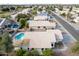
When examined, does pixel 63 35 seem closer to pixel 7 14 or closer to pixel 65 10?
pixel 65 10

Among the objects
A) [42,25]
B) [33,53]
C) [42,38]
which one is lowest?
[33,53]

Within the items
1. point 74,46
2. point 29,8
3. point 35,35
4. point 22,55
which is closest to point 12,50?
point 22,55

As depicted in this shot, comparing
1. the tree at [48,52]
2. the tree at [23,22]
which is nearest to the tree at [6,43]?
the tree at [23,22]

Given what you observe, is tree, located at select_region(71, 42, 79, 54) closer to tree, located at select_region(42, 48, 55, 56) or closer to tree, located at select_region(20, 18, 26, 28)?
tree, located at select_region(42, 48, 55, 56)

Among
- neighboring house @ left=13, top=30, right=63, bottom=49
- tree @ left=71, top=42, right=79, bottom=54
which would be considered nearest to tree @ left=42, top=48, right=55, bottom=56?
neighboring house @ left=13, top=30, right=63, bottom=49

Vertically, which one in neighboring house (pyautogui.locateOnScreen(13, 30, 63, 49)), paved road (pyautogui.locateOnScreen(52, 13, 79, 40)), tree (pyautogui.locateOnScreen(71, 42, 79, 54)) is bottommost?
tree (pyautogui.locateOnScreen(71, 42, 79, 54))

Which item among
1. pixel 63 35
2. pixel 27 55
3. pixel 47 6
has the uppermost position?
pixel 47 6

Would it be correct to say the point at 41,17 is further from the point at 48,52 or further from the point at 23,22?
the point at 48,52

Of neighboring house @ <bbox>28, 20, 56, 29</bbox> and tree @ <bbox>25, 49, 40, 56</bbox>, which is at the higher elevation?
neighboring house @ <bbox>28, 20, 56, 29</bbox>

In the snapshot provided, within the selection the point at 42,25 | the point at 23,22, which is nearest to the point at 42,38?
the point at 42,25
